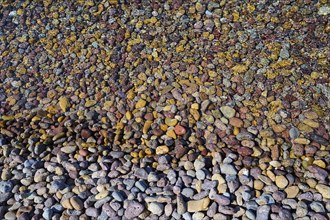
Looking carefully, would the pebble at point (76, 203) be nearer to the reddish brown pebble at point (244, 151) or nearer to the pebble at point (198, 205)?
the pebble at point (198, 205)

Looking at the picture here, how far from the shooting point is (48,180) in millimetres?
3182

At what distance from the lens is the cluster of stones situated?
2979mm

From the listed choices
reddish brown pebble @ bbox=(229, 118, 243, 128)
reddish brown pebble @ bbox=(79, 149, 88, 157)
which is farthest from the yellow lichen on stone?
reddish brown pebble @ bbox=(229, 118, 243, 128)

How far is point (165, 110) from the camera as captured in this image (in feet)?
11.7

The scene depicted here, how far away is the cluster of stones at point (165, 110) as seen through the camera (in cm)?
298

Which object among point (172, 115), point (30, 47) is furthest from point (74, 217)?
point (30, 47)

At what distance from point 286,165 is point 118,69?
61.2 inches

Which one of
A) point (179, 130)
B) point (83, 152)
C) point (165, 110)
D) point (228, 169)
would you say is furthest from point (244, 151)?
point (83, 152)

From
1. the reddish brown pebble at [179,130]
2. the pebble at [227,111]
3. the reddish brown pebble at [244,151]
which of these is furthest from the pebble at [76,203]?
the pebble at [227,111]

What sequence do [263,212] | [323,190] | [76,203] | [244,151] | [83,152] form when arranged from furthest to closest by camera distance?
[83,152] → [244,151] → [76,203] → [323,190] → [263,212]

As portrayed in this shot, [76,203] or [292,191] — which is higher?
A: [76,203]

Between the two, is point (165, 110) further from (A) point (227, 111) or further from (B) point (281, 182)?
(B) point (281, 182)

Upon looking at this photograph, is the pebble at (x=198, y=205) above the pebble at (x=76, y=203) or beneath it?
beneath

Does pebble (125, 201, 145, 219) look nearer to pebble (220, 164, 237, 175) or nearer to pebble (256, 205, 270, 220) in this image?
pebble (220, 164, 237, 175)
